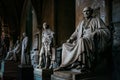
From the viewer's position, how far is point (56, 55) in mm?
9086

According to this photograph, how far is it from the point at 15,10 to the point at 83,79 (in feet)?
39.9

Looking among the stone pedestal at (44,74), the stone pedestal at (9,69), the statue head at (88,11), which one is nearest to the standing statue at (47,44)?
the stone pedestal at (44,74)

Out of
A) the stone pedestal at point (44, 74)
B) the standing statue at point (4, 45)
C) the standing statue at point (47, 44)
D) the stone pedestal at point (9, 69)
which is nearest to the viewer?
the stone pedestal at point (44, 74)

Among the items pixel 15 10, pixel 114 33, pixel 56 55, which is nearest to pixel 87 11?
pixel 114 33

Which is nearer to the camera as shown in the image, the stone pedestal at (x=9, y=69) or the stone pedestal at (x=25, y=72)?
the stone pedestal at (x=25, y=72)

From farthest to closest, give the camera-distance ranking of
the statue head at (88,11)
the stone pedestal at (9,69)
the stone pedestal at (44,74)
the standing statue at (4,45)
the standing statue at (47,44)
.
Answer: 1. the standing statue at (4,45)
2. the stone pedestal at (9,69)
3. the standing statue at (47,44)
4. the stone pedestal at (44,74)
5. the statue head at (88,11)

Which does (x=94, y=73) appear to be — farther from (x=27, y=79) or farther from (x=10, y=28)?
(x=10, y=28)

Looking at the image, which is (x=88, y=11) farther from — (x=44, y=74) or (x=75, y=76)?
(x=44, y=74)

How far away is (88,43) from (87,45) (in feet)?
0.16

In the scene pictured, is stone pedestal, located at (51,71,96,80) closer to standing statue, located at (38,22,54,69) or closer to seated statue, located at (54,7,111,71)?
seated statue, located at (54,7,111,71)

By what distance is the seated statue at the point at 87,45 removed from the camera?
16.9 feet

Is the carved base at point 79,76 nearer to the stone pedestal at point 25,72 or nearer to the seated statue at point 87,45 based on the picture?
the seated statue at point 87,45

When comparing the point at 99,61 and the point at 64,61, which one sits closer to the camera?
the point at 99,61

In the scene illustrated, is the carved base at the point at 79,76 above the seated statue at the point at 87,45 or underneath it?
underneath
